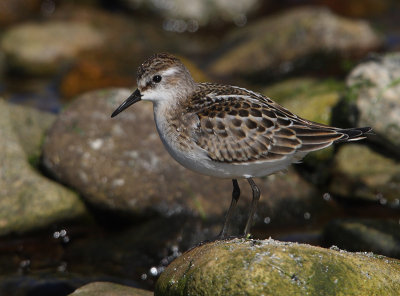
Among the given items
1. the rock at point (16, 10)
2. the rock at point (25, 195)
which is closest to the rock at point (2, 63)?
the rock at point (16, 10)

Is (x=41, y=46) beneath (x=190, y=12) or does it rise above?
beneath

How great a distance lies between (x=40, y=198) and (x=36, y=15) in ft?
31.1

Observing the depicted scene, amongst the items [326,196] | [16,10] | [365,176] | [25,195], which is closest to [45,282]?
[25,195]

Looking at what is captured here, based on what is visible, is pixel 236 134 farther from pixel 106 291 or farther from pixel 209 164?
pixel 106 291

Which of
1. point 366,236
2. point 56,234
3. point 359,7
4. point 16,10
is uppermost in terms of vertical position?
point 359,7

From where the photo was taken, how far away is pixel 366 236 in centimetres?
860

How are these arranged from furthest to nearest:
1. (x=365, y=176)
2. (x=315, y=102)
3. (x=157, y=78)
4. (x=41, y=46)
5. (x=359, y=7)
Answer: (x=359, y=7) → (x=41, y=46) → (x=315, y=102) → (x=365, y=176) → (x=157, y=78)

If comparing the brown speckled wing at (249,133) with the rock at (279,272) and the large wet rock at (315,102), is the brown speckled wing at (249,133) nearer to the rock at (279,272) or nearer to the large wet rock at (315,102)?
the rock at (279,272)

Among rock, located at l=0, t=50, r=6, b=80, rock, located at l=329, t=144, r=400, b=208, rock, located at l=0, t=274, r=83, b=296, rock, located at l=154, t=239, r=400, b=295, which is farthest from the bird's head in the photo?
rock, located at l=0, t=50, r=6, b=80

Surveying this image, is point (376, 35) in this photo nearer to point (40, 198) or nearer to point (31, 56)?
A: point (31, 56)

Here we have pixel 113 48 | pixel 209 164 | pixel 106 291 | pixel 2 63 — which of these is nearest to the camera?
pixel 209 164

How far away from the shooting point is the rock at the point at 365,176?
10.1 metres

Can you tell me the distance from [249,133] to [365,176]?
3.99 meters

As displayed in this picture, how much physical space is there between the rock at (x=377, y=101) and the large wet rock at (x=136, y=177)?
4.45 ft
